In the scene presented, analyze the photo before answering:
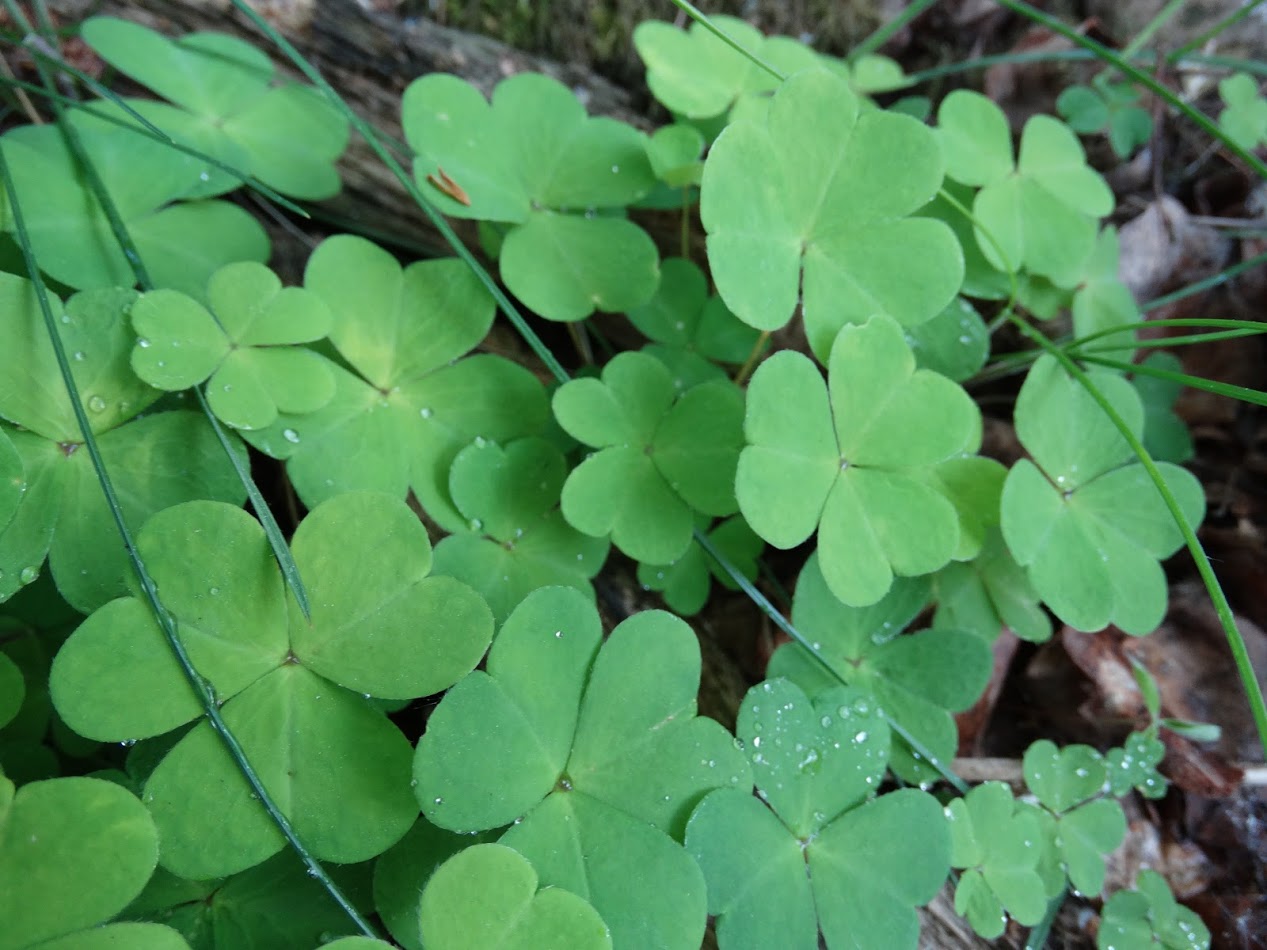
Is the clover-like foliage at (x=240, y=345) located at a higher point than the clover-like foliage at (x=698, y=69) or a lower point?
lower

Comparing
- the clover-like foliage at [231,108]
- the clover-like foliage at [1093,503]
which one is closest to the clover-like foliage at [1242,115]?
the clover-like foliage at [1093,503]

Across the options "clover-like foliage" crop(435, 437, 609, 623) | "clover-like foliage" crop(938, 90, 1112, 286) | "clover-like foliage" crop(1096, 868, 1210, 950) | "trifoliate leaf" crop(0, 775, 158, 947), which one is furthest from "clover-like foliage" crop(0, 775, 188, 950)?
"clover-like foliage" crop(938, 90, 1112, 286)

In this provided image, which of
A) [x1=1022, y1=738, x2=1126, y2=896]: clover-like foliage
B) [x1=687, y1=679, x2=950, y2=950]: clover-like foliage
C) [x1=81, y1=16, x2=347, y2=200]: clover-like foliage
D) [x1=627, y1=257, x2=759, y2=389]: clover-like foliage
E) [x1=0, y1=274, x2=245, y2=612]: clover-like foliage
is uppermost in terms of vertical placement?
[x1=81, y1=16, x2=347, y2=200]: clover-like foliage

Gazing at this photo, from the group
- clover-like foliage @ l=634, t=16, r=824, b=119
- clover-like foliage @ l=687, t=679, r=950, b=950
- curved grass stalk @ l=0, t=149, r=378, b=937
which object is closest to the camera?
curved grass stalk @ l=0, t=149, r=378, b=937

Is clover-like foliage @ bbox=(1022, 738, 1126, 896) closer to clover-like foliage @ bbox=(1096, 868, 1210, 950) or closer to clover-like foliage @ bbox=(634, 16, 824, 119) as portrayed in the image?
clover-like foliage @ bbox=(1096, 868, 1210, 950)

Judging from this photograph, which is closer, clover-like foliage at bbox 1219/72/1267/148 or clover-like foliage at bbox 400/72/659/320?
clover-like foliage at bbox 400/72/659/320

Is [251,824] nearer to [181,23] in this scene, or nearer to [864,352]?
[864,352]

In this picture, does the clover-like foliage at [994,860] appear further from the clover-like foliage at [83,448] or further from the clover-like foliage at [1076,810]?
the clover-like foliage at [83,448]

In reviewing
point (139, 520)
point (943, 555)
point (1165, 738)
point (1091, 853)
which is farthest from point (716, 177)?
point (1165, 738)
